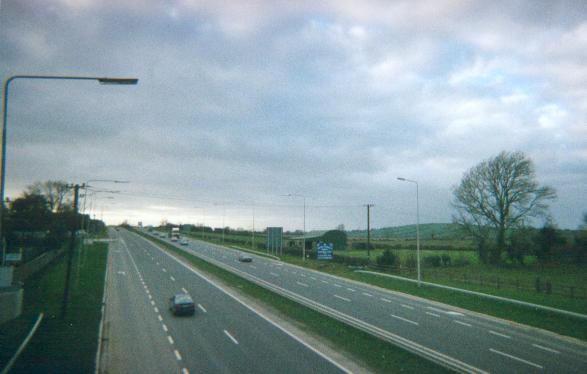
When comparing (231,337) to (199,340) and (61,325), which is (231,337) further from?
(61,325)

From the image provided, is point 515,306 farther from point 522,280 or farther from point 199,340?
point 199,340

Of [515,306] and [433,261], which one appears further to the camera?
[433,261]

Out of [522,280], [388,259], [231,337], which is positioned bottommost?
[231,337]

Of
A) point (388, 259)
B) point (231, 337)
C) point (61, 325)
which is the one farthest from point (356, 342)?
point (388, 259)

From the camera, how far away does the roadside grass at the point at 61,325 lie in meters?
15.6

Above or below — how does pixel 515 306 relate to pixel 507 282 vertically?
below

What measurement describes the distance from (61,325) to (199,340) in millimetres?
8625

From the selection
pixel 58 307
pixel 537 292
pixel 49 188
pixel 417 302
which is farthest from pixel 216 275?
Answer: pixel 49 188

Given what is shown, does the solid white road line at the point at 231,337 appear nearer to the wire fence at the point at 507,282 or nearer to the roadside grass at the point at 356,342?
the roadside grass at the point at 356,342

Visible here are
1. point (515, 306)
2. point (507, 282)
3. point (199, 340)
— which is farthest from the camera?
point (507, 282)

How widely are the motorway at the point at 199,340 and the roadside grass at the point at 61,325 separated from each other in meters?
0.85

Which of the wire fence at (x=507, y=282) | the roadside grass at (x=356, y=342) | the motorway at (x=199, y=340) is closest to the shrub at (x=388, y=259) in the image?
the wire fence at (x=507, y=282)

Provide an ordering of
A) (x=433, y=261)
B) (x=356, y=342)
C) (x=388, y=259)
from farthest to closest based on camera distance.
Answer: (x=433, y=261) < (x=388, y=259) < (x=356, y=342)

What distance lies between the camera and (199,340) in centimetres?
2034
